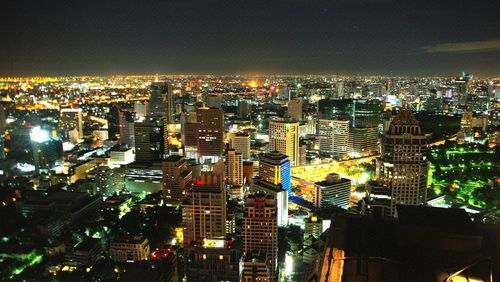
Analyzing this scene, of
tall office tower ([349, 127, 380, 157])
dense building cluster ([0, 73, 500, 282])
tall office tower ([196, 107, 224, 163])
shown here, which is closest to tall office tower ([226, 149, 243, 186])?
dense building cluster ([0, 73, 500, 282])

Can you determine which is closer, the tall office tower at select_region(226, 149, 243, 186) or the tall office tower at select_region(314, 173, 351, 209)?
the tall office tower at select_region(314, 173, 351, 209)

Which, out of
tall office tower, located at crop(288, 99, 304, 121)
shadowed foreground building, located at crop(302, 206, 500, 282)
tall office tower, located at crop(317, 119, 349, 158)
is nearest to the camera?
shadowed foreground building, located at crop(302, 206, 500, 282)

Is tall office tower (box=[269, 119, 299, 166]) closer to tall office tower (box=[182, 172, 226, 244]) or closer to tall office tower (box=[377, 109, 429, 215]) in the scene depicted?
tall office tower (box=[377, 109, 429, 215])

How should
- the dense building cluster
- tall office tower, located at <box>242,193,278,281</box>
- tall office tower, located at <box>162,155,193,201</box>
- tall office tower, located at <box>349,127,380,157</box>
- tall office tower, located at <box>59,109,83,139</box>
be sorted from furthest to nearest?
1. tall office tower, located at <box>59,109,83,139</box>
2. tall office tower, located at <box>349,127,380,157</box>
3. tall office tower, located at <box>162,155,193,201</box>
4. tall office tower, located at <box>242,193,278,281</box>
5. the dense building cluster

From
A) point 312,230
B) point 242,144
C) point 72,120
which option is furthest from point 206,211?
point 72,120

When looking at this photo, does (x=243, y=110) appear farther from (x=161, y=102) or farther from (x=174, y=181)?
(x=174, y=181)

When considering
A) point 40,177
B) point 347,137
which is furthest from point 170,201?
point 347,137

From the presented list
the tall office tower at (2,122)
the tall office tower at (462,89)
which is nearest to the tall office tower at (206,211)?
the tall office tower at (2,122)
